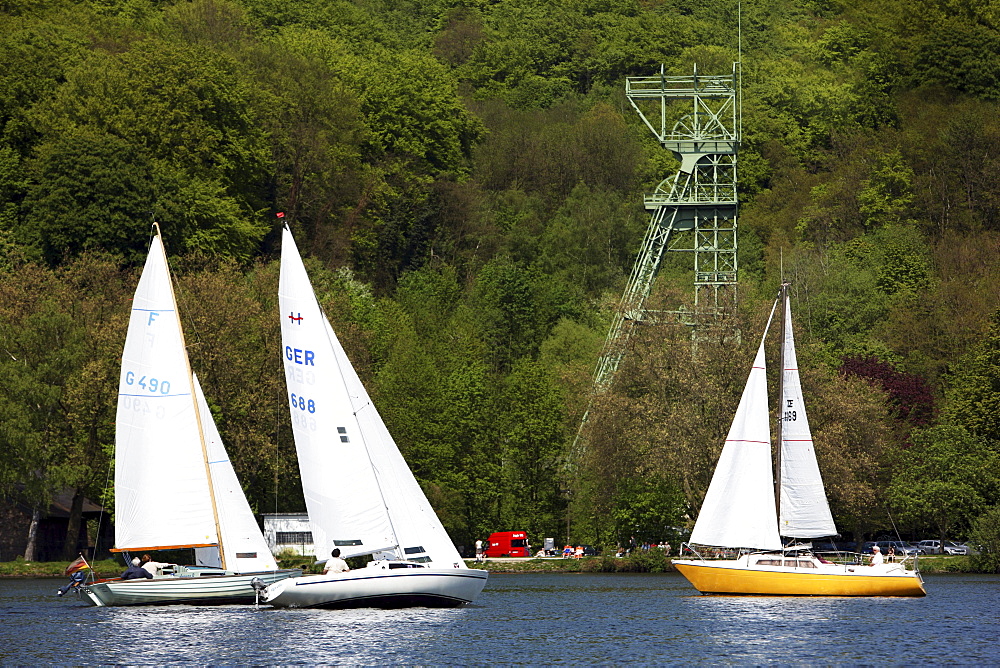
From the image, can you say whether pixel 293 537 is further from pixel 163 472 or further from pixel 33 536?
pixel 163 472

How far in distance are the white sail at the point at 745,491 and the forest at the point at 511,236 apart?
1920 cm

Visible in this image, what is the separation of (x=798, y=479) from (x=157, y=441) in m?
25.2

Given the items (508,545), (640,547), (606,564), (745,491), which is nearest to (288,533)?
(508,545)

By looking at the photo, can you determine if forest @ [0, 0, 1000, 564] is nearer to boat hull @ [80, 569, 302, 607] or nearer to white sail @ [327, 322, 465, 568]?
boat hull @ [80, 569, 302, 607]

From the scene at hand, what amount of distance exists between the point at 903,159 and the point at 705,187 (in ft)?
56.4

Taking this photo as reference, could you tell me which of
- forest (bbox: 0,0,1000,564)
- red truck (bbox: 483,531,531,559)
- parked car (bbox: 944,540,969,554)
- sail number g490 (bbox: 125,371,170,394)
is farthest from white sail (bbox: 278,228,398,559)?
parked car (bbox: 944,540,969,554)

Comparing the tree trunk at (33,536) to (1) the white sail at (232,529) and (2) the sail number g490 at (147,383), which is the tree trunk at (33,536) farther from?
(2) the sail number g490 at (147,383)

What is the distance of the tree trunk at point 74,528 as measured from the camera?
91.6m

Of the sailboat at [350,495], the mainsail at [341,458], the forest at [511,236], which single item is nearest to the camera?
the sailboat at [350,495]

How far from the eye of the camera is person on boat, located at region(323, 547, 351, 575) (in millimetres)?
57625

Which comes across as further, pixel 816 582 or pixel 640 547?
pixel 640 547

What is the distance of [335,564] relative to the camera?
57.7m

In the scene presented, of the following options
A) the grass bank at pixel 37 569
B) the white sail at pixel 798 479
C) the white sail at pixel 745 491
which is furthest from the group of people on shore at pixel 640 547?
the grass bank at pixel 37 569

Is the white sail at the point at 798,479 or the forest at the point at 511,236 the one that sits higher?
the forest at the point at 511,236
